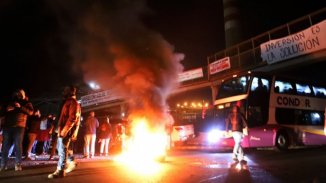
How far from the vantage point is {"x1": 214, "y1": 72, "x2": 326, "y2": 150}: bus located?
13.2 metres

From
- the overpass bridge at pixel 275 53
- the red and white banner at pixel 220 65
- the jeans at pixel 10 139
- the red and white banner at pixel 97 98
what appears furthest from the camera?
the red and white banner at pixel 97 98

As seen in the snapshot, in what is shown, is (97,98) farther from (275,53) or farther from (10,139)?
(10,139)

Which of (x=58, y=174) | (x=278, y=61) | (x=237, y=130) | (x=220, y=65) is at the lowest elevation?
(x=58, y=174)

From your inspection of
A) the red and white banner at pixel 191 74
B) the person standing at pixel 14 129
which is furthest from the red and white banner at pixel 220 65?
the person standing at pixel 14 129

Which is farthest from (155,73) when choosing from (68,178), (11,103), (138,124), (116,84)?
(68,178)

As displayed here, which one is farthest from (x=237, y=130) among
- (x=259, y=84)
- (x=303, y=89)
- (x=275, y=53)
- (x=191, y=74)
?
(x=191, y=74)

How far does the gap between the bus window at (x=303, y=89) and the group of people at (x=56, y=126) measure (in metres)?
11.9

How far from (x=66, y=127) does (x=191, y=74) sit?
62.7 ft

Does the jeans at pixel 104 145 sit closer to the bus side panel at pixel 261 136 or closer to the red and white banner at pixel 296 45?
the bus side panel at pixel 261 136

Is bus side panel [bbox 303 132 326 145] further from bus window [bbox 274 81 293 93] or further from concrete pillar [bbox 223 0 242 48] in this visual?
concrete pillar [bbox 223 0 242 48]

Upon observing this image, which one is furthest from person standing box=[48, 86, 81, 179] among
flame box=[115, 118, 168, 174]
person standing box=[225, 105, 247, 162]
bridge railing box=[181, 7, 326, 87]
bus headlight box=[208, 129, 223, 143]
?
bridge railing box=[181, 7, 326, 87]

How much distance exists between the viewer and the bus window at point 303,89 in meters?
15.2

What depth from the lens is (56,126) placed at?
673 centimetres

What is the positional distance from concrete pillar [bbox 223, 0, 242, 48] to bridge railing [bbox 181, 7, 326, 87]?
12.2m
